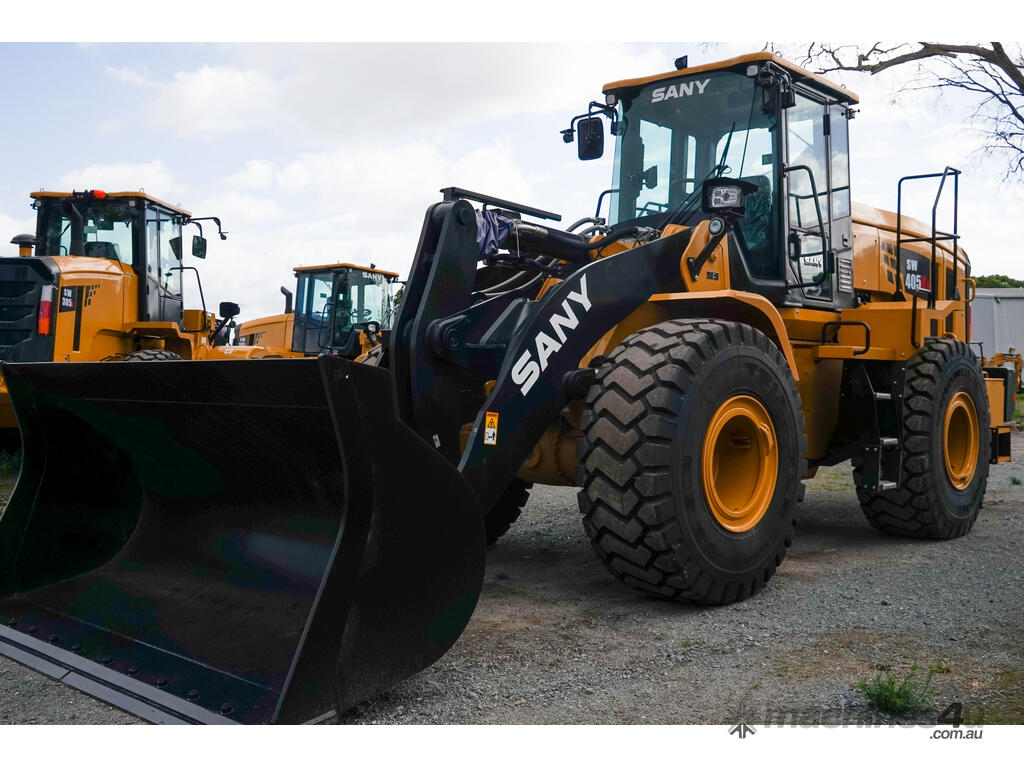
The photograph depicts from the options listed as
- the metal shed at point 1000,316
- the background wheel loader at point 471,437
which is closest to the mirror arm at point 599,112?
the background wheel loader at point 471,437

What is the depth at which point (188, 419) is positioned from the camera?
379cm

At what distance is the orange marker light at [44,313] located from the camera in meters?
9.31

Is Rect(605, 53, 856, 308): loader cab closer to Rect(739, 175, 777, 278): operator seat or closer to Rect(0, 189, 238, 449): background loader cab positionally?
Rect(739, 175, 777, 278): operator seat

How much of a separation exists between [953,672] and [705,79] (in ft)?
12.3

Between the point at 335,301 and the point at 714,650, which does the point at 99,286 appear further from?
the point at 714,650

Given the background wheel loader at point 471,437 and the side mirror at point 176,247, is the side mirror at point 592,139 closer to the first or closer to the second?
the background wheel loader at point 471,437

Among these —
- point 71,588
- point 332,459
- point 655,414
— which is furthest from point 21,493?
point 655,414

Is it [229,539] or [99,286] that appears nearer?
[229,539]

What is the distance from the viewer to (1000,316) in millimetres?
24500

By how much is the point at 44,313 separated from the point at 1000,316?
2322 cm

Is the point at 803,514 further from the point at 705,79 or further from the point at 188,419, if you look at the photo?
the point at 188,419

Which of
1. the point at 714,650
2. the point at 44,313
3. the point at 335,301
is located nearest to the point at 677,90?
the point at 714,650

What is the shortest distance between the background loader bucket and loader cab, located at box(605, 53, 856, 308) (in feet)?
9.62

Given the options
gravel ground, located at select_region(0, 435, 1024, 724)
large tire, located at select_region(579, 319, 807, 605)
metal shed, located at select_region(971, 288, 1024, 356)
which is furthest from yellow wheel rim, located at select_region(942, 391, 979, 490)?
metal shed, located at select_region(971, 288, 1024, 356)
